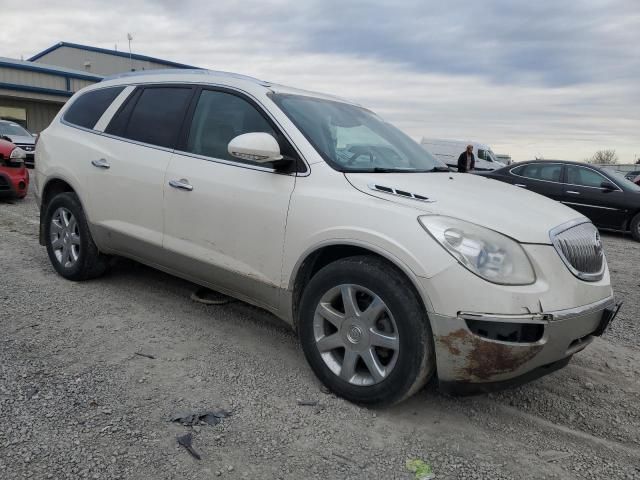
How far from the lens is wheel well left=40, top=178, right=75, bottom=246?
15.7 ft

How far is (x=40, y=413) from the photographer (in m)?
2.66

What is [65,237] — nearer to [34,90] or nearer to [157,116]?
[157,116]

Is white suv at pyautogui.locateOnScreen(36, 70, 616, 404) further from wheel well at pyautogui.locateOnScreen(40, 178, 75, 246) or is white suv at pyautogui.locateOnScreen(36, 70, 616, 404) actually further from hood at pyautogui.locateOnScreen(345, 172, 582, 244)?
wheel well at pyautogui.locateOnScreen(40, 178, 75, 246)

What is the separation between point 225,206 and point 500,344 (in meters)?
1.87

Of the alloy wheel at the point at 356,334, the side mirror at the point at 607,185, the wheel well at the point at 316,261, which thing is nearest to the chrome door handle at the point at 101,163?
the wheel well at the point at 316,261

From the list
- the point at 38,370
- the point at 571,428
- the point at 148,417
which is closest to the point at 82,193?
the point at 38,370

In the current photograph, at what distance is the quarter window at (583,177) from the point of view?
10570mm

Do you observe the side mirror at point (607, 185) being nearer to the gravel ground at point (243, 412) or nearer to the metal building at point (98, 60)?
the gravel ground at point (243, 412)

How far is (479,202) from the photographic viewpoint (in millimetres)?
2809

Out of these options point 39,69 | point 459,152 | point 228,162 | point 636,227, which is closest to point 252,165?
point 228,162

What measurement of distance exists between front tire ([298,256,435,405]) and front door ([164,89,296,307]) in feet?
1.33

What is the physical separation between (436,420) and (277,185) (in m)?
1.62

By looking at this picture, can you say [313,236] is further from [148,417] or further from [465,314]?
[148,417]

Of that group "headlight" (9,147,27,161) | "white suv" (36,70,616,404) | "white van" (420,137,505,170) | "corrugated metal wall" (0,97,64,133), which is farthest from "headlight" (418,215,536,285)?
"corrugated metal wall" (0,97,64,133)
